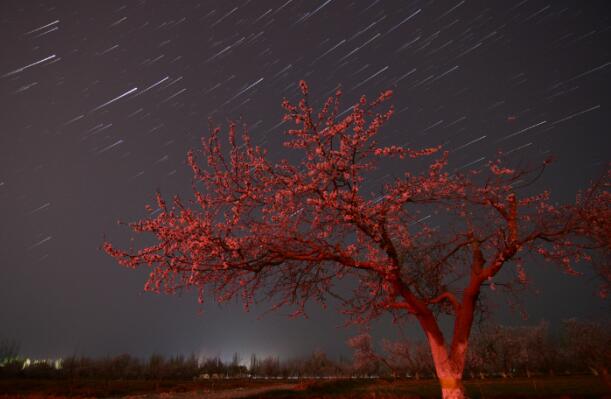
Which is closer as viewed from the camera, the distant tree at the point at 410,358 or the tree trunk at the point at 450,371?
the tree trunk at the point at 450,371

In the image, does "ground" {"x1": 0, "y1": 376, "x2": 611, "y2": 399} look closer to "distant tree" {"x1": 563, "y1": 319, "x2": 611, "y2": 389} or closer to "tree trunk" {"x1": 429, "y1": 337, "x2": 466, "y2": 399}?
"tree trunk" {"x1": 429, "y1": 337, "x2": 466, "y2": 399}

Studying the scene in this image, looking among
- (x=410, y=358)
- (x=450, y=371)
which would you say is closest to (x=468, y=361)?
(x=410, y=358)

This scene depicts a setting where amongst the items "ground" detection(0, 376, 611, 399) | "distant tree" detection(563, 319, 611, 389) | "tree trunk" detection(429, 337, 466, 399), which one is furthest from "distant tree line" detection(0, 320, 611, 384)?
"tree trunk" detection(429, 337, 466, 399)

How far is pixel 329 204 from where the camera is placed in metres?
10.8

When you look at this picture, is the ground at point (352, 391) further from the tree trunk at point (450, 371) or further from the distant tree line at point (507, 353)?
the distant tree line at point (507, 353)

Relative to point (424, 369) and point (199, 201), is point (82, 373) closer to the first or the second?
point (424, 369)

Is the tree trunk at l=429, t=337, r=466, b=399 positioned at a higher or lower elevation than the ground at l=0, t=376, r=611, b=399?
higher

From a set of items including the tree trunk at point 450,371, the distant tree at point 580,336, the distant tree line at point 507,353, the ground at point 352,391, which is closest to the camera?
the tree trunk at point 450,371

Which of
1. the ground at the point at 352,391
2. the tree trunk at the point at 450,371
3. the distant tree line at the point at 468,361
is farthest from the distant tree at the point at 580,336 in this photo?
the tree trunk at the point at 450,371

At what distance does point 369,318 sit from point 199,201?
22.9 feet

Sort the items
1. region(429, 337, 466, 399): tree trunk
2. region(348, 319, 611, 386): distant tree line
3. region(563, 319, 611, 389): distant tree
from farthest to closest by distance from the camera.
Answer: region(348, 319, 611, 386): distant tree line → region(563, 319, 611, 389): distant tree → region(429, 337, 466, 399): tree trunk

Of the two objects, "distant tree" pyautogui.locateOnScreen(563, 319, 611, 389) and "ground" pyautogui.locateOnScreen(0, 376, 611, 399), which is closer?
"ground" pyautogui.locateOnScreen(0, 376, 611, 399)

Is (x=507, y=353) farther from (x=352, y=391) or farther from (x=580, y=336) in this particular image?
(x=352, y=391)

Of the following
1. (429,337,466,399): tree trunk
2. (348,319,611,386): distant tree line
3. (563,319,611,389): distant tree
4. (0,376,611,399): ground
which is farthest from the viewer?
(348,319,611,386): distant tree line
